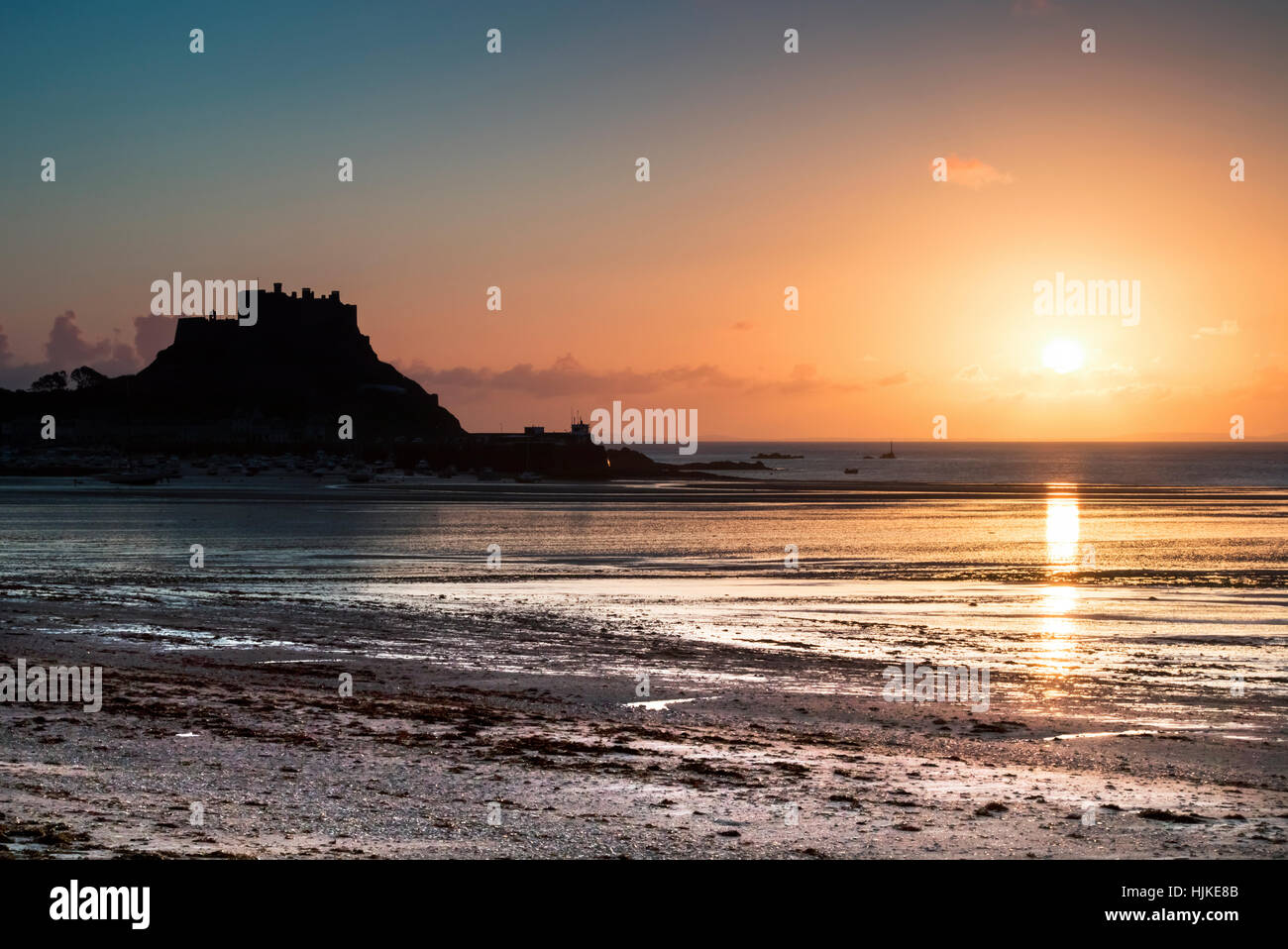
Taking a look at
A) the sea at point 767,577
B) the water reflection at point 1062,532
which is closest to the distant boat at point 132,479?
the sea at point 767,577

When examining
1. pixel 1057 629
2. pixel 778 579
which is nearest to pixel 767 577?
pixel 778 579

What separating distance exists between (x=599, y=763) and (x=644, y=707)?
11.2ft

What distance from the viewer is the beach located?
30.6 ft

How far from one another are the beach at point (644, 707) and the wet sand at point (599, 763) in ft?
0.18

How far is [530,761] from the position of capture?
38.0 ft

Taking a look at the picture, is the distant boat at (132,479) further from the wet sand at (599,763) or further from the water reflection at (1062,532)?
the wet sand at (599,763)

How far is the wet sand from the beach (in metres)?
0.05

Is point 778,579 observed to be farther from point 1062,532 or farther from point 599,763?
point 1062,532

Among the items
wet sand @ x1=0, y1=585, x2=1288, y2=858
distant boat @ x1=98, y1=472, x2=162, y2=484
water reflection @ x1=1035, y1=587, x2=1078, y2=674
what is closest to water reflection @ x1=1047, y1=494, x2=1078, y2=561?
water reflection @ x1=1035, y1=587, x2=1078, y2=674

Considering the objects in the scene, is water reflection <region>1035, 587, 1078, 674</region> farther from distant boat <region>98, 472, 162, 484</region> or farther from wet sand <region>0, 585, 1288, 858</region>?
distant boat <region>98, 472, 162, 484</region>

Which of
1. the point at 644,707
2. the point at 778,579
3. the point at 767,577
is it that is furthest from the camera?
the point at 767,577

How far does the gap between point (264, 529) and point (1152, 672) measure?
144ft

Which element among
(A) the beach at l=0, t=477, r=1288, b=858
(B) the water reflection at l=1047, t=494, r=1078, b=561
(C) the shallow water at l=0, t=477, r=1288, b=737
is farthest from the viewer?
(B) the water reflection at l=1047, t=494, r=1078, b=561

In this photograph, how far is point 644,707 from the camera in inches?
593
